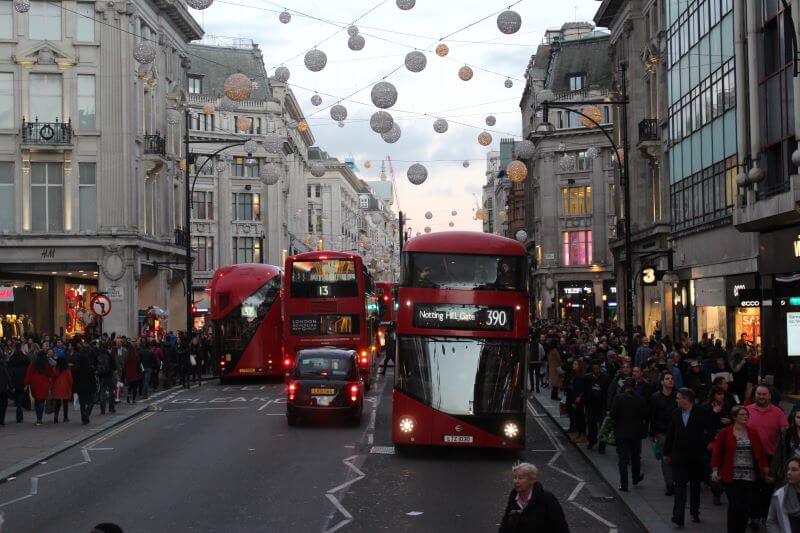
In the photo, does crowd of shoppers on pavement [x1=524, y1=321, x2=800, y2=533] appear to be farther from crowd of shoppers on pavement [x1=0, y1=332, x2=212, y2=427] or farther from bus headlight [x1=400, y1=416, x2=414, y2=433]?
crowd of shoppers on pavement [x1=0, y1=332, x2=212, y2=427]

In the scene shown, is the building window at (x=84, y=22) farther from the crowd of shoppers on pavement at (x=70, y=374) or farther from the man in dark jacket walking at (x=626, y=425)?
the man in dark jacket walking at (x=626, y=425)

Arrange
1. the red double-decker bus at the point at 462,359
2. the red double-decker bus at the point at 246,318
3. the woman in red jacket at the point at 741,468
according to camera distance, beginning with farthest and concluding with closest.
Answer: the red double-decker bus at the point at 246,318 → the red double-decker bus at the point at 462,359 → the woman in red jacket at the point at 741,468

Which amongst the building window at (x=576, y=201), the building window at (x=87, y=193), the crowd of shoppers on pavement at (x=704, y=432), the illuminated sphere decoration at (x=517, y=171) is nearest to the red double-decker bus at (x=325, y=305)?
the illuminated sphere decoration at (x=517, y=171)

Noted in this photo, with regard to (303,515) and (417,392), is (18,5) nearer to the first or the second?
(417,392)

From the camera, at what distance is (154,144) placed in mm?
51031

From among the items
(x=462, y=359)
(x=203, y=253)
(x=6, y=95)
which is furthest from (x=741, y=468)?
(x=203, y=253)

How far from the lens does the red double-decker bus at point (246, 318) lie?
3809cm

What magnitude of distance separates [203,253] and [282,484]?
231ft

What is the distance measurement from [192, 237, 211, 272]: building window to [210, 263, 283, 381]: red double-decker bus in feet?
152

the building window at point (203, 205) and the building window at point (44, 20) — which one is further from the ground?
the building window at point (44, 20)

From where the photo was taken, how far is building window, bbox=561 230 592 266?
81688 mm

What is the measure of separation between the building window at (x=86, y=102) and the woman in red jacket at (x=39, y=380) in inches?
962

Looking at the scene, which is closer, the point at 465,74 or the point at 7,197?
the point at 465,74

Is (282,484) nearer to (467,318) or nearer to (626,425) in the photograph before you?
(467,318)
